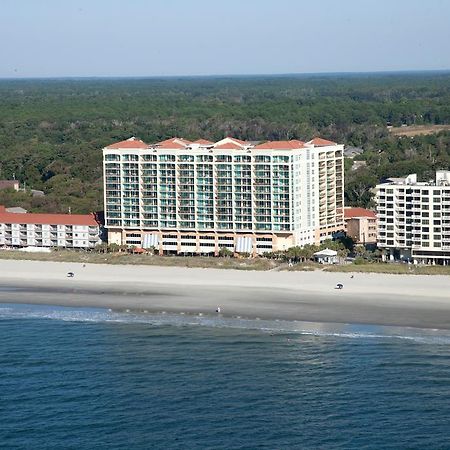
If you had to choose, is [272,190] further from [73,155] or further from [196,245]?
[73,155]

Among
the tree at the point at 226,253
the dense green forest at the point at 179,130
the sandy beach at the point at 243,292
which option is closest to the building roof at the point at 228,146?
the tree at the point at 226,253

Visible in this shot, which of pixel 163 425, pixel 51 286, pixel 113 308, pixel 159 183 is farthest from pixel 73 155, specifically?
pixel 163 425

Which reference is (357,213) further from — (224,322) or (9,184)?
(9,184)

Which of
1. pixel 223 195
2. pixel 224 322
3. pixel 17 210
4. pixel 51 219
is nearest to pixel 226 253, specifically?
pixel 223 195

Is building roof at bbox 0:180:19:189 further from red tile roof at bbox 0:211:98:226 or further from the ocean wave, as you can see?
the ocean wave

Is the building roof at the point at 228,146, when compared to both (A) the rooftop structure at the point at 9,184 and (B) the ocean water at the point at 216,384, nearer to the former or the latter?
(B) the ocean water at the point at 216,384
